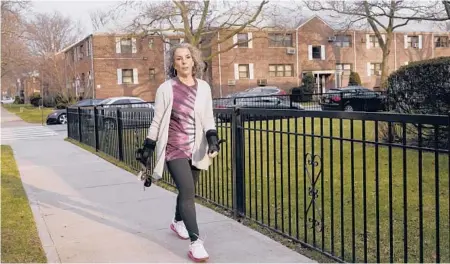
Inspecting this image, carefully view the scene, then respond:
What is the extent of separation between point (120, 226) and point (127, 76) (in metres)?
40.1

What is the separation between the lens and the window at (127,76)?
146ft

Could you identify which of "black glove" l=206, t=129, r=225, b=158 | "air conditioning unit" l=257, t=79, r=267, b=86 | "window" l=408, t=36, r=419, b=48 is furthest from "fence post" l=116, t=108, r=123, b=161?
"window" l=408, t=36, r=419, b=48

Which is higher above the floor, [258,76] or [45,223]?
[258,76]

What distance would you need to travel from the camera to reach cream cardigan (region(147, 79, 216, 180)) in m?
4.27

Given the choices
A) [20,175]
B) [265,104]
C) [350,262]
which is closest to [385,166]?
[350,262]

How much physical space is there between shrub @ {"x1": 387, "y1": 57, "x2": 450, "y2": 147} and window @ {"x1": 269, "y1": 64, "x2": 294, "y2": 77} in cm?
3626

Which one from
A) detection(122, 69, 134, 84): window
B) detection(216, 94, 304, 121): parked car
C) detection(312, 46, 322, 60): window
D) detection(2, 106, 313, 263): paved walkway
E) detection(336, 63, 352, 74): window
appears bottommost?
detection(2, 106, 313, 263): paved walkway

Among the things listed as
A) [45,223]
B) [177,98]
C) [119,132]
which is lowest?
[45,223]

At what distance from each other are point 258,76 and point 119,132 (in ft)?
117

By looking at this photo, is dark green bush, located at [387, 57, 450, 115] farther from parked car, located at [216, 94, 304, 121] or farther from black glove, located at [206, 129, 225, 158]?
parked car, located at [216, 94, 304, 121]

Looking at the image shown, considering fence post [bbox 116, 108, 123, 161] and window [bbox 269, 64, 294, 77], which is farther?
window [bbox 269, 64, 294, 77]

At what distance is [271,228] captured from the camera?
510 cm

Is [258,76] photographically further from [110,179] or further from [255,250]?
[255,250]

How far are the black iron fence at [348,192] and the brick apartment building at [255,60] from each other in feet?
117
